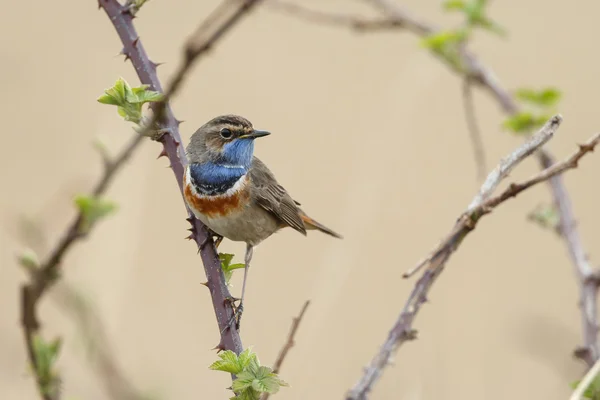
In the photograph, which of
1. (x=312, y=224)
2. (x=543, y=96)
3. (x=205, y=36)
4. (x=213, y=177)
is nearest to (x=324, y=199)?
(x=312, y=224)

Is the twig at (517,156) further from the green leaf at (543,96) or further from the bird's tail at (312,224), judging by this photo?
the bird's tail at (312,224)

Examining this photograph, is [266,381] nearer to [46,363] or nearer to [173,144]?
[46,363]

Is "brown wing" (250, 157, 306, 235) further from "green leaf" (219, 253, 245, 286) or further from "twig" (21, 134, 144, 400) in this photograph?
"twig" (21, 134, 144, 400)

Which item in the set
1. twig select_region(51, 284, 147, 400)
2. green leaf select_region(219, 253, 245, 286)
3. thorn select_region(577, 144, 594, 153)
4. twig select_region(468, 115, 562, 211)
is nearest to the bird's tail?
green leaf select_region(219, 253, 245, 286)

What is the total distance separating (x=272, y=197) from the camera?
4.75 metres

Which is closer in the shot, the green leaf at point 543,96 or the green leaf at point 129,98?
the green leaf at point 129,98

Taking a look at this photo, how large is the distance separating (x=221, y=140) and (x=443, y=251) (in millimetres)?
2400

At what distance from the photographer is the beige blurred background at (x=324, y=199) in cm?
552

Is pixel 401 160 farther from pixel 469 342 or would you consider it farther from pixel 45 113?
pixel 45 113

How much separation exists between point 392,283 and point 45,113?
12.6 ft

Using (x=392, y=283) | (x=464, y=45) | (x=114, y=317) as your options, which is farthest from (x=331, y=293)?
(x=392, y=283)

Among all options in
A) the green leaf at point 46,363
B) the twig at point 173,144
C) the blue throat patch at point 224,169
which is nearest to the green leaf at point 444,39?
the blue throat patch at point 224,169

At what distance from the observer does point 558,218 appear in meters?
3.78

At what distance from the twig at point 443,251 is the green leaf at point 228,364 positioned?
0.98 ft
